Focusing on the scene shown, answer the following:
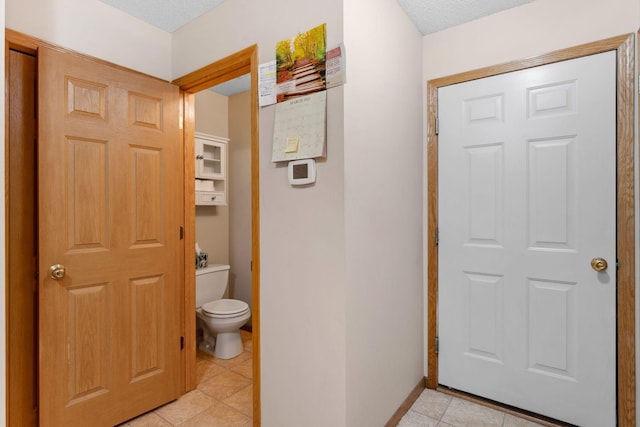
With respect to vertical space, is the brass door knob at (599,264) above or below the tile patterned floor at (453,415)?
above

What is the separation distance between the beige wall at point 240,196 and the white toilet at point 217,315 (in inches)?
14.1

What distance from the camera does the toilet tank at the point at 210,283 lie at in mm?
2900

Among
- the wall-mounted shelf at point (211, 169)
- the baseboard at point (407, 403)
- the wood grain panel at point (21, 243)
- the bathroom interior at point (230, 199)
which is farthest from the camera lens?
the bathroom interior at point (230, 199)

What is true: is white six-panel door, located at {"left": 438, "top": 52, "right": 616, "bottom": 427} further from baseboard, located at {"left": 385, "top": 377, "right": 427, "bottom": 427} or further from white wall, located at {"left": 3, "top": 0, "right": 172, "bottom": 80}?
white wall, located at {"left": 3, "top": 0, "right": 172, "bottom": 80}

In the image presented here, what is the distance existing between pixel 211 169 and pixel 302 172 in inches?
81.6

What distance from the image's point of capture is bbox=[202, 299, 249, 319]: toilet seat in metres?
2.63

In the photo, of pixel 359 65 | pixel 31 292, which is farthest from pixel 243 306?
pixel 359 65

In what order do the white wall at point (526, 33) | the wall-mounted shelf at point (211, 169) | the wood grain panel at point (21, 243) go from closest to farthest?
the wood grain panel at point (21, 243) < the white wall at point (526, 33) < the wall-mounted shelf at point (211, 169)

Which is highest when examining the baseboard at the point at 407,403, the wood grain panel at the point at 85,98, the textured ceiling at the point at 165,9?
the textured ceiling at the point at 165,9

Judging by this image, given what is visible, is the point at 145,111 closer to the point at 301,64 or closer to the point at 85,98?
the point at 85,98

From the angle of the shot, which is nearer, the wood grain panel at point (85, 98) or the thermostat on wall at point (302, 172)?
the thermostat on wall at point (302, 172)

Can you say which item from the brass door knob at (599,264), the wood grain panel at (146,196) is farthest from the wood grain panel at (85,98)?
the brass door knob at (599,264)

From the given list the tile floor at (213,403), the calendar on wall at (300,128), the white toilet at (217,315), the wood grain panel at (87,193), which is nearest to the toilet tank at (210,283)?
the white toilet at (217,315)

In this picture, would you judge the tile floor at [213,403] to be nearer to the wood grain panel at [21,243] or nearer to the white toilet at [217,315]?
the white toilet at [217,315]
